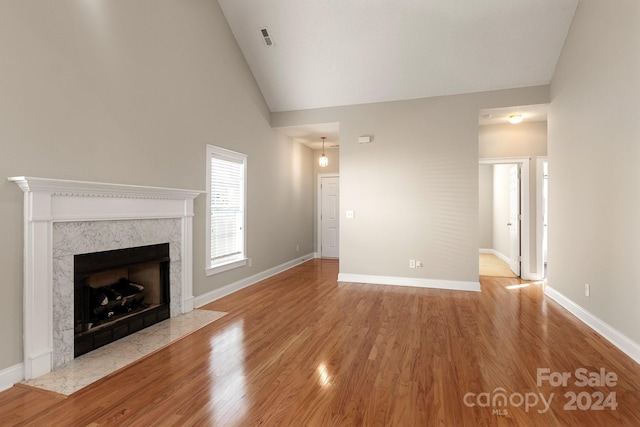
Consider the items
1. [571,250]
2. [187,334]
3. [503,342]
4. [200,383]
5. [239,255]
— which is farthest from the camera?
[239,255]

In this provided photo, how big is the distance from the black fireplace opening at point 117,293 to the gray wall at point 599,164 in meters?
4.56

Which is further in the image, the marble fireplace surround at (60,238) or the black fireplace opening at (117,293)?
the black fireplace opening at (117,293)

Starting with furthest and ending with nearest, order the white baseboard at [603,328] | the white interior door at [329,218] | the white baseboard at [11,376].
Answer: the white interior door at [329,218] < the white baseboard at [603,328] < the white baseboard at [11,376]

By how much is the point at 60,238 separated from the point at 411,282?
15.0 ft

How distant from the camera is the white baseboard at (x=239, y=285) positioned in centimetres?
424

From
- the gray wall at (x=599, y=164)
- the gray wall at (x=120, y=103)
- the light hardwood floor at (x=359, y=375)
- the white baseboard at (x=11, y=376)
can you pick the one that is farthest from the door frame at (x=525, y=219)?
the white baseboard at (x=11, y=376)

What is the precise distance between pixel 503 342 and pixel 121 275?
398 centimetres

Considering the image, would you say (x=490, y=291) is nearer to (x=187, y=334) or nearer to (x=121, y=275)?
(x=187, y=334)

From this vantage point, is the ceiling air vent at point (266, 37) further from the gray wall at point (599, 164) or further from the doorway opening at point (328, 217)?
the gray wall at point (599, 164)

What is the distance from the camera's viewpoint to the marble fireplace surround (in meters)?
2.40

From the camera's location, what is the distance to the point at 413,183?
17.2 ft

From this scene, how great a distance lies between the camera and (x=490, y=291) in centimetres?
493

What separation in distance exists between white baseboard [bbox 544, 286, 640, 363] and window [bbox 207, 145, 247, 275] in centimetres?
449

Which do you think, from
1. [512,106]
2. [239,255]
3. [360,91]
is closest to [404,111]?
[360,91]
